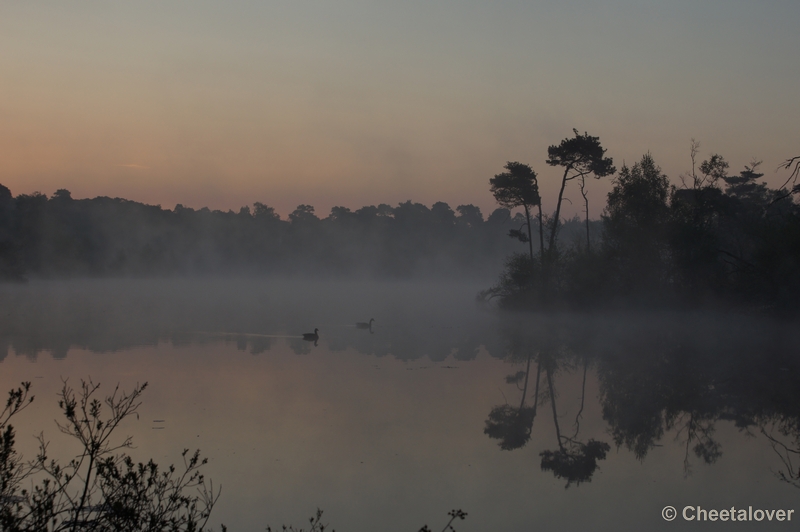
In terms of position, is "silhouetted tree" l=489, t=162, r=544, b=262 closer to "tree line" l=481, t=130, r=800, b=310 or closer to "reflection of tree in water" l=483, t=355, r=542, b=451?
"tree line" l=481, t=130, r=800, b=310

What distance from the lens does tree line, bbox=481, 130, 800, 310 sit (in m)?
23.3

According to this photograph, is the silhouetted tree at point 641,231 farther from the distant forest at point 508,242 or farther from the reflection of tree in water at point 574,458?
the reflection of tree in water at point 574,458

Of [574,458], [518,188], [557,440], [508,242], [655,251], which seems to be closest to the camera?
[574,458]

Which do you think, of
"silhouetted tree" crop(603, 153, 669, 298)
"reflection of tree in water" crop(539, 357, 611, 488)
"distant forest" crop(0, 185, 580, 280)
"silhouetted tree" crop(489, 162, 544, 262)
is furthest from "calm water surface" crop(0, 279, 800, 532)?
"distant forest" crop(0, 185, 580, 280)

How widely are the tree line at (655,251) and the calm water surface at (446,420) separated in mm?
3405

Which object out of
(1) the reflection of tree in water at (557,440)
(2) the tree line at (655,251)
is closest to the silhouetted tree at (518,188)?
(2) the tree line at (655,251)

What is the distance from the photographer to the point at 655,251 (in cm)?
2820

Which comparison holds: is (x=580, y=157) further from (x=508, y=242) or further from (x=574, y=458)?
(x=508, y=242)

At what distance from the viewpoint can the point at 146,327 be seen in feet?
70.9

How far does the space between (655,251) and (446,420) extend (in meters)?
22.0

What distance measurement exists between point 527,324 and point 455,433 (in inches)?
754

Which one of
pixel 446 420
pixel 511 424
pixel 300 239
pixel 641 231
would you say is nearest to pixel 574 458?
pixel 511 424

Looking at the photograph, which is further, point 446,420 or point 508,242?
point 508,242

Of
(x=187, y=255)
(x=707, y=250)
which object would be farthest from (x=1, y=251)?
(x=707, y=250)
